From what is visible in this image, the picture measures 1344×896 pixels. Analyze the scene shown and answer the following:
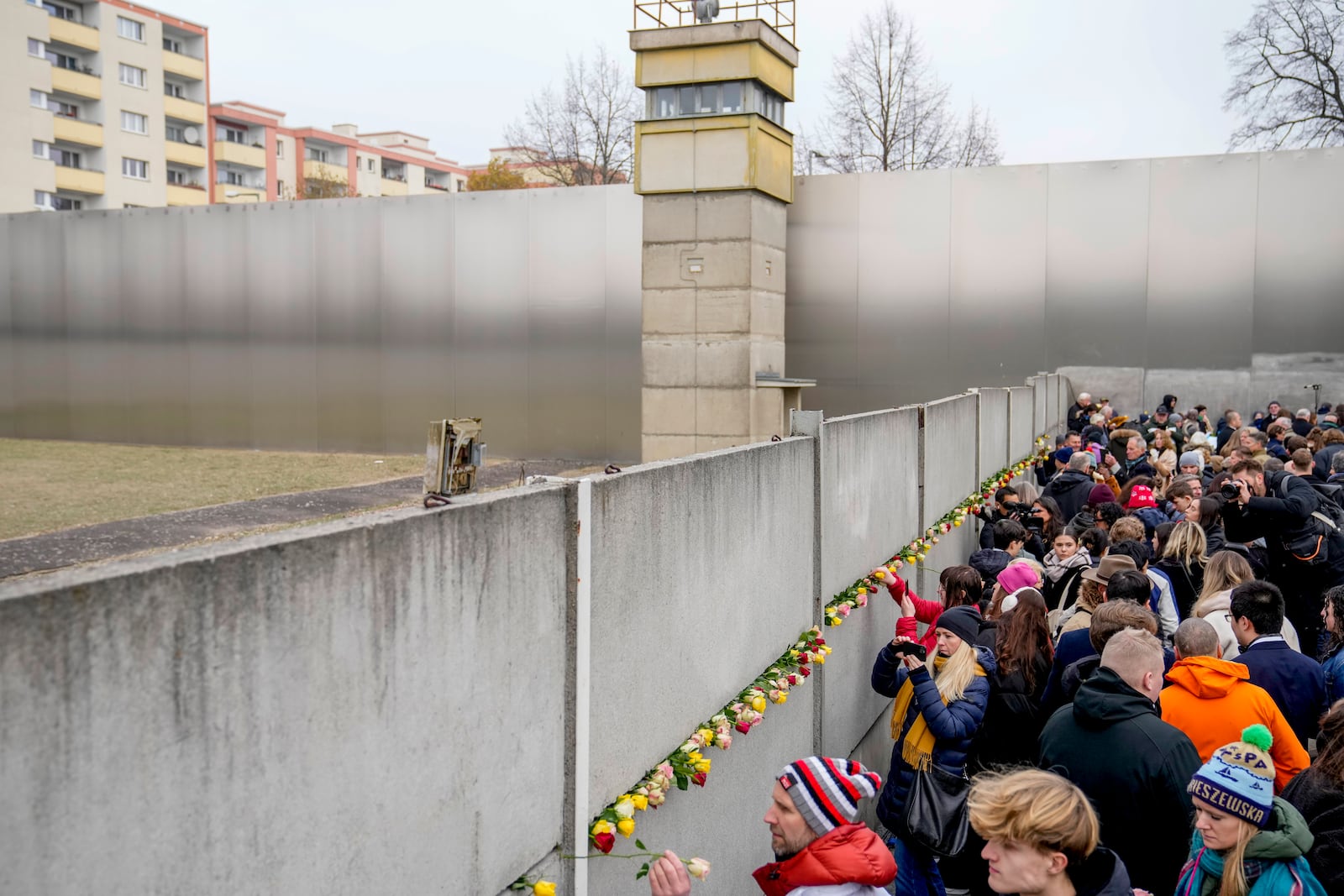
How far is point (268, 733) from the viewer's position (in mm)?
2326

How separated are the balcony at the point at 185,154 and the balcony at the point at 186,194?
57.5 inches

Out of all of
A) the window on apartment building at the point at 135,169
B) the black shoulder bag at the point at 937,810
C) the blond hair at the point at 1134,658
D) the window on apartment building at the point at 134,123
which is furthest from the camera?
the window on apartment building at the point at 135,169

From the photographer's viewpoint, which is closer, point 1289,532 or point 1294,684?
point 1294,684

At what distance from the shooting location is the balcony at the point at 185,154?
70.0 metres

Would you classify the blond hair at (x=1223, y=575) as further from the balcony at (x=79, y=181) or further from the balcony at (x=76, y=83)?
the balcony at (x=76, y=83)

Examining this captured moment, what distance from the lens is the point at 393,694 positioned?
269 cm

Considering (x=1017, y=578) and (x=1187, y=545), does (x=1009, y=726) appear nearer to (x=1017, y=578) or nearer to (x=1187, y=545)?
(x=1017, y=578)

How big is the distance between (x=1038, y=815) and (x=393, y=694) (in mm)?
1758

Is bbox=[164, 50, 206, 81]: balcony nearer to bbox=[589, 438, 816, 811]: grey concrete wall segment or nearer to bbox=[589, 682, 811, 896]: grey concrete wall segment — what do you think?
bbox=[589, 438, 816, 811]: grey concrete wall segment

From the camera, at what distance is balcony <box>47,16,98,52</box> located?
6178 centimetres

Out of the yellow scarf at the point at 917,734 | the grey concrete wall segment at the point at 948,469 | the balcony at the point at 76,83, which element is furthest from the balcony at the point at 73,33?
the yellow scarf at the point at 917,734

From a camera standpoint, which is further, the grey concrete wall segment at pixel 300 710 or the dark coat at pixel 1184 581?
the dark coat at pixel 1184 581

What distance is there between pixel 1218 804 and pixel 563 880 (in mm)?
1996

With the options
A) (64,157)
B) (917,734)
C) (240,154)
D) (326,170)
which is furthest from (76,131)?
(917,734)
